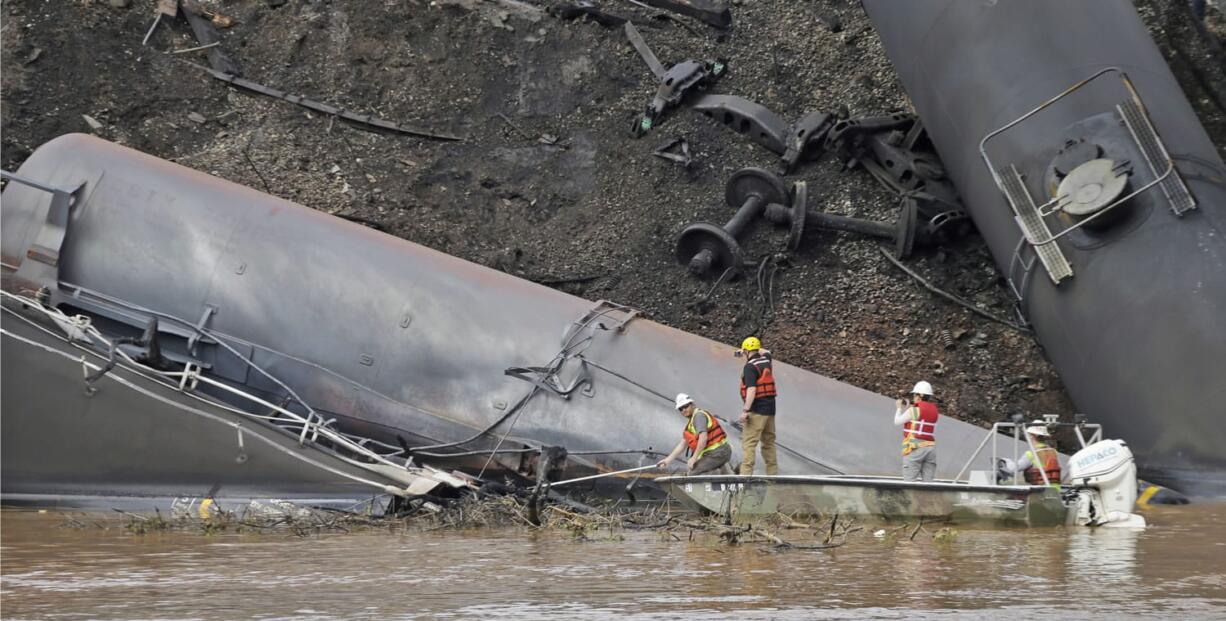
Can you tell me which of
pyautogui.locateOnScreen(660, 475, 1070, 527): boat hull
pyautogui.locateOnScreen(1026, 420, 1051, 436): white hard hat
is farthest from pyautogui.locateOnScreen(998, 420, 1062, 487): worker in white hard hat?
pyautogui.locateOnScreen(660, 475, 1070, 527): boat hull

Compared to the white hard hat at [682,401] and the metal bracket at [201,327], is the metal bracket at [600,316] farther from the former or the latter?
the metal bracket at [201,327]

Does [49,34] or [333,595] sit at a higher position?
[49,34]

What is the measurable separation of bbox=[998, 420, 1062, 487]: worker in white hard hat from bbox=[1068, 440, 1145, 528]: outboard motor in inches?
19.1

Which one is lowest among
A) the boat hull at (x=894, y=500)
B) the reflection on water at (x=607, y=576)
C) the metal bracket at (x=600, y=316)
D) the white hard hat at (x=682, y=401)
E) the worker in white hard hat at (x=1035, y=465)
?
the reflection on water at (x=607, y=576)

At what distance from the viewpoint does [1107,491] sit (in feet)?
32.1

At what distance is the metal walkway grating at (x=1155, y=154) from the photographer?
1229 centimetres

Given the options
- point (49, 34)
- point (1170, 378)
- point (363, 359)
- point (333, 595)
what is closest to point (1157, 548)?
point (1170, 378)

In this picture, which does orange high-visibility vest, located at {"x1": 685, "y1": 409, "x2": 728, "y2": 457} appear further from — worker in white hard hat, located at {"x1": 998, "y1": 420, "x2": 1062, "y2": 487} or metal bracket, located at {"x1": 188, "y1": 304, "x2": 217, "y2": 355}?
metal bracket, located at {"x1": 188, "y1": 304, "x2": 217, "y2": 355}

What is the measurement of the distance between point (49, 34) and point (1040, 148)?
13781mm

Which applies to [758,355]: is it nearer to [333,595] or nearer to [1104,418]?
[1104,418]

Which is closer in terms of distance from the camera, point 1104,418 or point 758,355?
point 758,355

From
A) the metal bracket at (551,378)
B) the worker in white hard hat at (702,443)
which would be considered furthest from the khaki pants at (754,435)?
the metal bracket at (551,378)

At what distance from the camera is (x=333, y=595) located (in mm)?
6891

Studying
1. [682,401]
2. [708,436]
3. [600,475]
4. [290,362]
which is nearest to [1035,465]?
A: [708,436]
